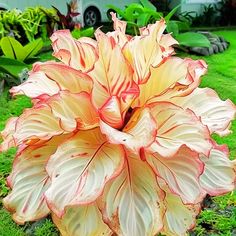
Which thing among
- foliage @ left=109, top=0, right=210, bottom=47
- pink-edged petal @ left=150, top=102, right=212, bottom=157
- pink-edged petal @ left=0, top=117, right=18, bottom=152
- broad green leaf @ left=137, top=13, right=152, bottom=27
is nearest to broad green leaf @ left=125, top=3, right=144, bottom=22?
foliage @ left=109, top=0, right=210, bottom=47

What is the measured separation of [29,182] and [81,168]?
0.11 metres

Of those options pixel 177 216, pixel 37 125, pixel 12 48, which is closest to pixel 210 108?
pixel 177 216

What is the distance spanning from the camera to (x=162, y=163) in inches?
32.0

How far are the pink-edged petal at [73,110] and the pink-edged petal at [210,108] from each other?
144 mm

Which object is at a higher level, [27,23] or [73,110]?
[73,110]

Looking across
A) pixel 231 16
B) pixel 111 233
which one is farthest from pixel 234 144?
pixel 231 16

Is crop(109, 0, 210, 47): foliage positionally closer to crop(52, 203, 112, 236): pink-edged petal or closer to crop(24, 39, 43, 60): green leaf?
crop(24, 39, 43, 60): green leaf

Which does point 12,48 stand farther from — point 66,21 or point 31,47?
point 66,21

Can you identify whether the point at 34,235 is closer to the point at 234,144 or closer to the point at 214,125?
the point at 214,125

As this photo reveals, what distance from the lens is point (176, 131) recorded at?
0.81 m

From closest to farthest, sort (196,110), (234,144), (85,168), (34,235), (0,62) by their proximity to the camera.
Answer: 1. (85,168)
2. (196,110)
3. (34,235)
4. (234,144)
5. (0,62)

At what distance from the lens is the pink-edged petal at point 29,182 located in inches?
32.9

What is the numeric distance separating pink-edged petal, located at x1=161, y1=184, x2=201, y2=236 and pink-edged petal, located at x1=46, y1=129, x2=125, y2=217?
0.12m

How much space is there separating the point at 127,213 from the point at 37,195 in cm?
15
